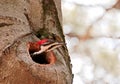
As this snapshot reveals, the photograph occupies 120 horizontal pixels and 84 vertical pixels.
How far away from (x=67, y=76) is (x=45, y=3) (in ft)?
1.17

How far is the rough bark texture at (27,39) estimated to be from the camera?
122cm

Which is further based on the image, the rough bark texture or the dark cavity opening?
the dark cavity opening

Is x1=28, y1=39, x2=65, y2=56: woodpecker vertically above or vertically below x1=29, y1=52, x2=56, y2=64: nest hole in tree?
above

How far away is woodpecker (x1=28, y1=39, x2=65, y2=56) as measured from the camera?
1324mm

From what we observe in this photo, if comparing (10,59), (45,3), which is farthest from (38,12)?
(10,59)

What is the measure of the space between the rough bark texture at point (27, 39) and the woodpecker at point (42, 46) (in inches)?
1.2

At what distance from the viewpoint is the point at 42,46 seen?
1.32 meters

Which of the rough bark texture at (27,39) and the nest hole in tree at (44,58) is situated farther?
the nest hole in tree at (44,58)

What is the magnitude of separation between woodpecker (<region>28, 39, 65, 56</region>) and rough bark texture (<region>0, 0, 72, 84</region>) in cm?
3

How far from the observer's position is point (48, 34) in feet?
4.94

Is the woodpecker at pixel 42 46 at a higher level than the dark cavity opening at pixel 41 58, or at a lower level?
higher

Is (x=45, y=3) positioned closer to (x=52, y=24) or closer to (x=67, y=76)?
(x=52, y=24)

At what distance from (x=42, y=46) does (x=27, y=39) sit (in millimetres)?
70

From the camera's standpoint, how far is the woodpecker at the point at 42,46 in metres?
1.32
